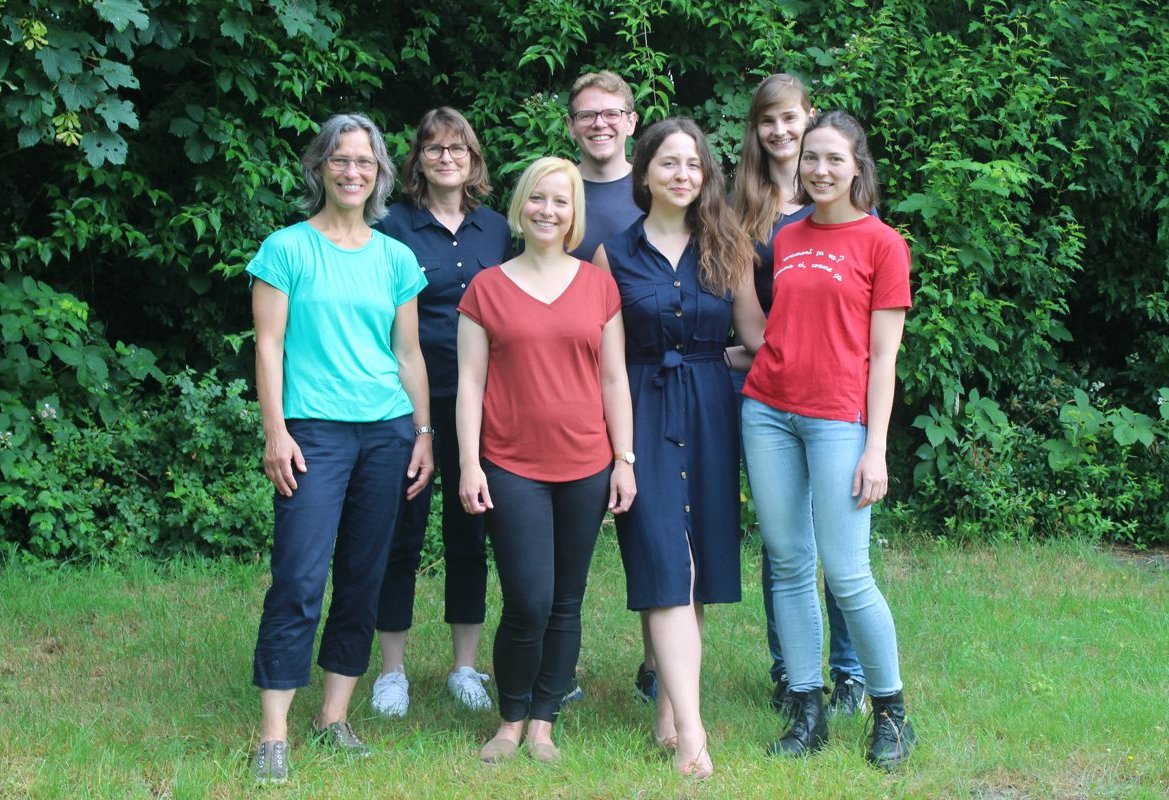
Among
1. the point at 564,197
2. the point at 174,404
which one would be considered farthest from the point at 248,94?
the point at 564,197

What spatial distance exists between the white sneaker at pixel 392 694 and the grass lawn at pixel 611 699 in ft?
0.17

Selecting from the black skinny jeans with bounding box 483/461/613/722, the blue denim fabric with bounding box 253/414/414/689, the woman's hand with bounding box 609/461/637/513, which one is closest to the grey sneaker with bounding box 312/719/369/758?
the blue denim fabric with bounding box 253/414/414/689

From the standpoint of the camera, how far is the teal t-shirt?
3.55m

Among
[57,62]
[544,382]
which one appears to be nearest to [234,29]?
[57,62]

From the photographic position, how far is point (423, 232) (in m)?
4.09

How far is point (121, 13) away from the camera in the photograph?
211 inches

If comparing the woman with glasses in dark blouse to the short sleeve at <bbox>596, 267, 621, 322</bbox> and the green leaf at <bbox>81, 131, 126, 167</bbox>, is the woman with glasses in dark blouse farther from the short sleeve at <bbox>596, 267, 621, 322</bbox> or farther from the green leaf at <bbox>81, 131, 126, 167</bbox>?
the green leaf at <bbox>81, 131, 126, 167</bbox>

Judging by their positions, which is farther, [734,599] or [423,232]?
[423,232]

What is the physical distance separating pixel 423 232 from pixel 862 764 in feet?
7.13

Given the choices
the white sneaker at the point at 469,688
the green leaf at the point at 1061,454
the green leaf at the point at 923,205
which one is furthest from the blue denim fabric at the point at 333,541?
the green leaf at the point at 1061,454

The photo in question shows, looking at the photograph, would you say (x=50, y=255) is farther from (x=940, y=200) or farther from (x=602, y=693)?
(x=940, y=200)

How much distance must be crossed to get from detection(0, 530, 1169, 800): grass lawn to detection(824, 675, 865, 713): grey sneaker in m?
0.10

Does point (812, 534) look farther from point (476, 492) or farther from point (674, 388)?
point (476, 492)

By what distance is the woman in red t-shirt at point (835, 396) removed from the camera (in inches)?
137
